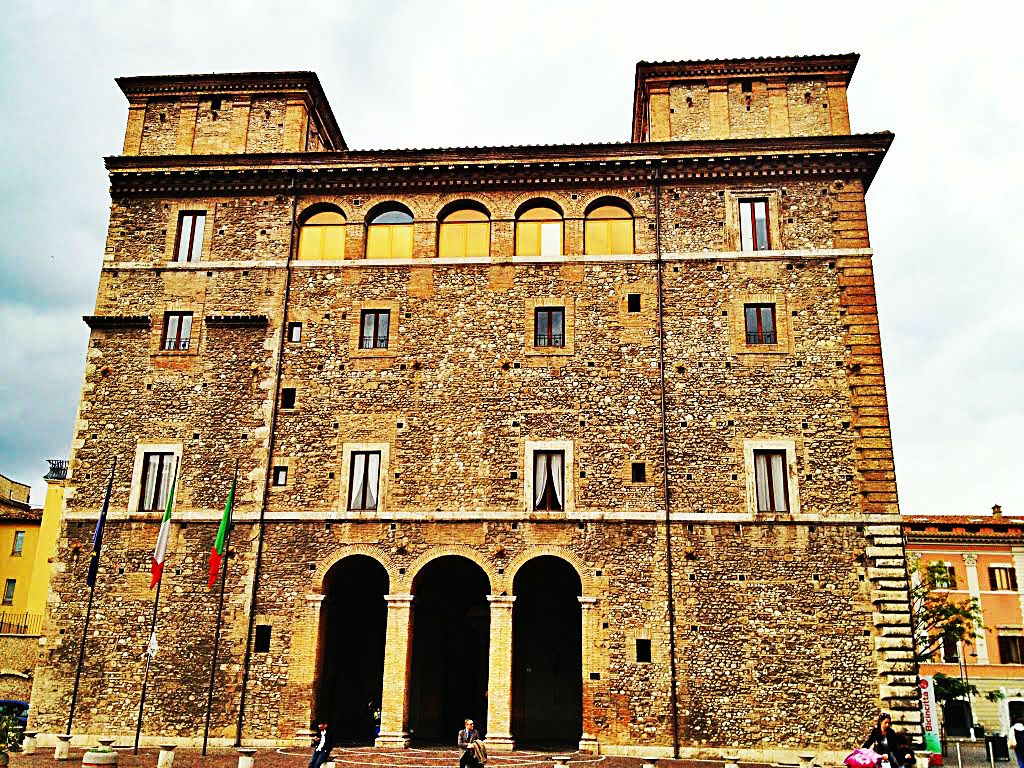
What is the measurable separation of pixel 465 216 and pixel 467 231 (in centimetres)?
53

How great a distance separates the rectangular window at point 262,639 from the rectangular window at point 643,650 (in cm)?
1020

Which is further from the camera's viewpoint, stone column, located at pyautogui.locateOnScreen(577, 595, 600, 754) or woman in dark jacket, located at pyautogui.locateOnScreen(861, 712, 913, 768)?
stone column, located at pyautogui.locateOnScreen(577, 595, 600, 754)

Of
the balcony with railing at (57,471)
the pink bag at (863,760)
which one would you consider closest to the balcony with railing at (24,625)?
the balcony with railing at (57,471)

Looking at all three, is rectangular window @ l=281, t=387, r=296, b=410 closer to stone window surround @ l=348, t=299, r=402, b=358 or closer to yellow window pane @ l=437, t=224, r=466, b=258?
stone window surround @ l=348, t=299, r=402, b=358

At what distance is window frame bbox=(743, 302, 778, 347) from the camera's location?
26.2m

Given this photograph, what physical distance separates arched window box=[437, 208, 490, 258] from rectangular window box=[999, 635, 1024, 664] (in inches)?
1384

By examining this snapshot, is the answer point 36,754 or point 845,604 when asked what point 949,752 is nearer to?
point 845,604

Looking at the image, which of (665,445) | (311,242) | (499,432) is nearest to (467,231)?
(311,242)

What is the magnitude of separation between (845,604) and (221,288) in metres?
20.5

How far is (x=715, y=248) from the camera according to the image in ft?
88.7

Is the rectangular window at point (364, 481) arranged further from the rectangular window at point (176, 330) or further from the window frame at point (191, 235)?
the window frame at point (191, 235)

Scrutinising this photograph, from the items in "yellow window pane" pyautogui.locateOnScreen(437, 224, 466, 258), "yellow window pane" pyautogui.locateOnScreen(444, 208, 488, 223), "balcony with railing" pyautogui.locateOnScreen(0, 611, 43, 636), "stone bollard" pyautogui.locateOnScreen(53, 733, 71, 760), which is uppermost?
"yellow window pane" pyautogui.locateOnScreen(444, 208, 488, 223)

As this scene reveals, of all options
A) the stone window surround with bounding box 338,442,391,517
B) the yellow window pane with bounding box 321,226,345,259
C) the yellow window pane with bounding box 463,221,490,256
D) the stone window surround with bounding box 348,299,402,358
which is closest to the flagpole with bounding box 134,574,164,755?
the stone window surround with bounding box 338,442,391,517

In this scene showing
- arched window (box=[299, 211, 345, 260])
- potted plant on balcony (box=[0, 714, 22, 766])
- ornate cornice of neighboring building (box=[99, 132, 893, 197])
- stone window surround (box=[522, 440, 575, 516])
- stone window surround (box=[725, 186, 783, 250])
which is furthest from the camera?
arched window (box=[299, 211, 345, 260])
